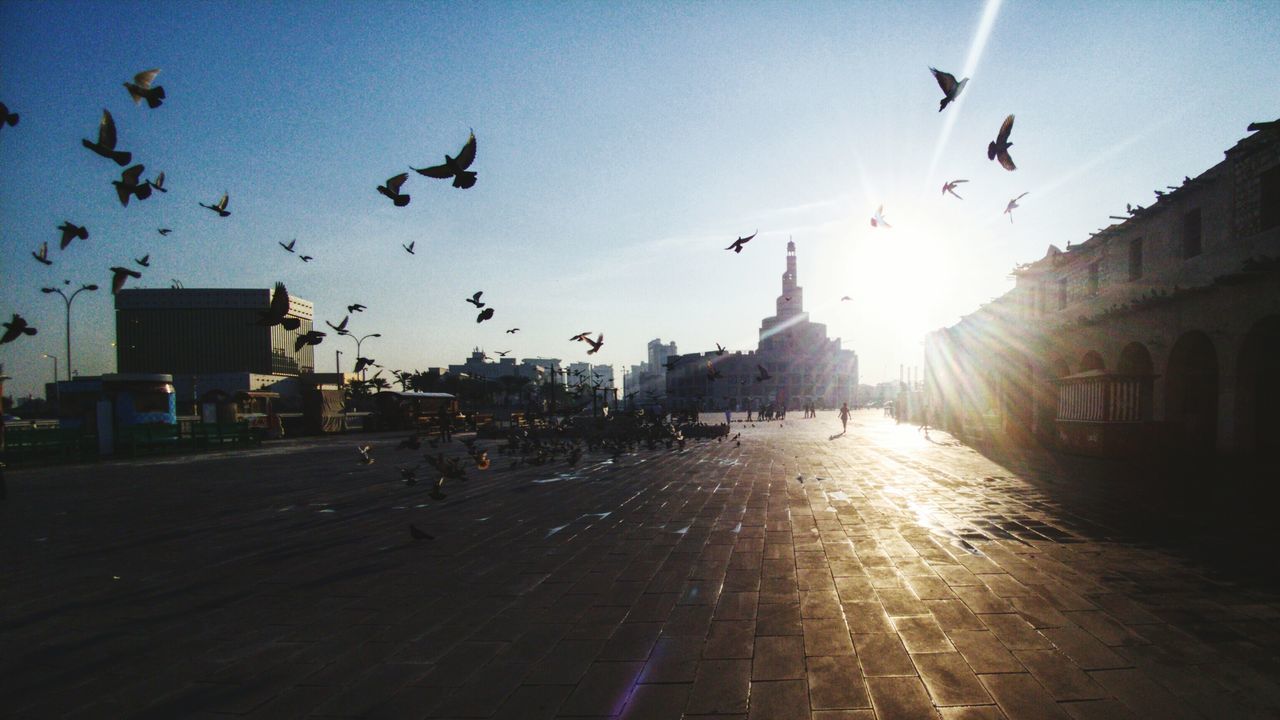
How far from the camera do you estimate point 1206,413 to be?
51.2ft

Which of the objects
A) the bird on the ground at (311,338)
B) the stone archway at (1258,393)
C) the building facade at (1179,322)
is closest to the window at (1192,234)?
the building facade at (1179,322)

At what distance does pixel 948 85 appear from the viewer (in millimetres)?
7293

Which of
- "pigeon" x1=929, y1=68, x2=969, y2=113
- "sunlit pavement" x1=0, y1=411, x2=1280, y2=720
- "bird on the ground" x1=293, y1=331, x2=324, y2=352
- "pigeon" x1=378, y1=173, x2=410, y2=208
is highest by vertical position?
"pigeon" x1=929, y1=68, x2=969, y2=113

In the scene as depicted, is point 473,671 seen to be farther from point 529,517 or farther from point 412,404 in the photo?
point 412,404

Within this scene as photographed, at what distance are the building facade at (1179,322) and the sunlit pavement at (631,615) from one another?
893cm

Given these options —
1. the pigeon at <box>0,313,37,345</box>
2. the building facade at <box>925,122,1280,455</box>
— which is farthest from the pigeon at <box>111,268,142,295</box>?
the building facade at <box>925,122,1280,455</box>

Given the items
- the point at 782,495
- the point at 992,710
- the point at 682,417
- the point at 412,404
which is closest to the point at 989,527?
the point at 782,495

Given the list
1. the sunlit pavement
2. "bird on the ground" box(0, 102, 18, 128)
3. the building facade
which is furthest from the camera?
the building facade

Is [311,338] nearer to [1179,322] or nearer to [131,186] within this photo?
[131,186]

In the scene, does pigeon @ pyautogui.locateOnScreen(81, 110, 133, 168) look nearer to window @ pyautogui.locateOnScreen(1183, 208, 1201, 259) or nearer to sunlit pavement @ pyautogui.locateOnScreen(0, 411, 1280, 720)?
sunlit pavement @ pyautogui.locateOnScreen(0, 411, 1280, 720)

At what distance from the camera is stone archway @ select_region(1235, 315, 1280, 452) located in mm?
13273

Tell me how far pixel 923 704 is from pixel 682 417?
26.3 m

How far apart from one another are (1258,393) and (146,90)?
21222 millimetres

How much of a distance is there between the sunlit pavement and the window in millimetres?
11400
